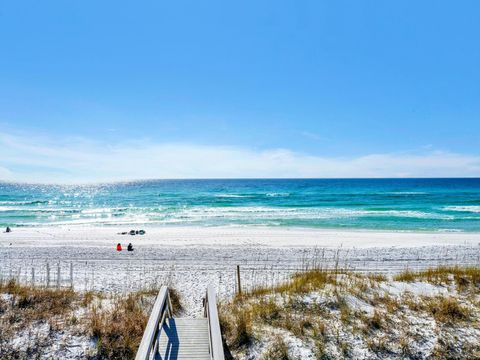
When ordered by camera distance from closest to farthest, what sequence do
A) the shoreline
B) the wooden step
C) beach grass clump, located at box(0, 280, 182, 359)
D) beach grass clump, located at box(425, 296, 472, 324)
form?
the wooden step
beach grass clump, located at box(0, 280, 182, 359)
beach grass clump, located at box(425, 296, 472, 324)
the shoreline

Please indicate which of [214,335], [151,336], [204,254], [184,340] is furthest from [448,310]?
[204,254]

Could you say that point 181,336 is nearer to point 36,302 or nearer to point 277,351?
point 277,351

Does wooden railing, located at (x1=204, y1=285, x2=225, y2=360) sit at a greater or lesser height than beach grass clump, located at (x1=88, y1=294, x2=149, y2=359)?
greater

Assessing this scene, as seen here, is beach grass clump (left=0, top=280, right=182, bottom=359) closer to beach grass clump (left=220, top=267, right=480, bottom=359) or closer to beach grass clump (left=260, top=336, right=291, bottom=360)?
beach grass clump (left=220, top=267, right=480, bottom=359)

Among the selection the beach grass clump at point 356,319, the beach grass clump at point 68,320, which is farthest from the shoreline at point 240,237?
the beach grass clump at point 68,320

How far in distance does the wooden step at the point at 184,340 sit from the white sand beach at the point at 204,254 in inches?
108

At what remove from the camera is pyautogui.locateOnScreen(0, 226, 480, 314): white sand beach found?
43.3ft

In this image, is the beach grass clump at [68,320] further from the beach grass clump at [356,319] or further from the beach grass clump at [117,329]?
the beach grass clump at [356,319]

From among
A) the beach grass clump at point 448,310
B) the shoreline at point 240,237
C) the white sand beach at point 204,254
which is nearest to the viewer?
the beach grass clump at point 448,310

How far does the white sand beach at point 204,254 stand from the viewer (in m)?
13.2

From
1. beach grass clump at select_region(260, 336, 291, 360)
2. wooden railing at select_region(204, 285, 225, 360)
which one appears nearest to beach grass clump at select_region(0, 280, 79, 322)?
wooden railing at select_region(204, 285, 225, 360)

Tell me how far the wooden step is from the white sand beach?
108 inches

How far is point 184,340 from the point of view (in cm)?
611

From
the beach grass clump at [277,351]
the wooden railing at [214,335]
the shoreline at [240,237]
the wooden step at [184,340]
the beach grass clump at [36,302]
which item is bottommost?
the shoreline at [240,237]
